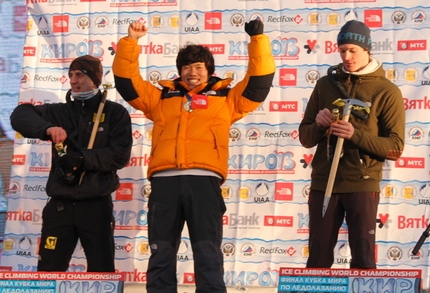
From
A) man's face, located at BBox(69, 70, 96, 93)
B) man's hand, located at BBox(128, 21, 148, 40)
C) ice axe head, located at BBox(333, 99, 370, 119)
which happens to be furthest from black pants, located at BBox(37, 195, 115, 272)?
ice axe head, located at BBox(333, 99, 370, 119)

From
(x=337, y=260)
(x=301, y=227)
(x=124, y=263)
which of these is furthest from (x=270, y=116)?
(x=124, y=263)

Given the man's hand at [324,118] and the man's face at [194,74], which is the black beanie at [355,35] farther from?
the man's face at [194,74]

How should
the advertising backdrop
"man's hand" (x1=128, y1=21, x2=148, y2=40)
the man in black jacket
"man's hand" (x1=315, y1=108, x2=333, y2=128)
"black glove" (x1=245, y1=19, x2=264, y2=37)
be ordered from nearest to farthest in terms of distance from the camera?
"man's hand" (x1=315, y1=108, x2=333, y2=128) → "black glove" (x1=245, y1=19, x2=264, y2=37) → "man's hand" (x1=128, y1=21, x2=148, y2=40) → the man in black jacket → the advertising backdrop

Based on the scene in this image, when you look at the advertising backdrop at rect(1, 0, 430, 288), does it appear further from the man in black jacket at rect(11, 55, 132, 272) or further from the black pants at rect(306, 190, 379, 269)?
the black pants at rect(306, 190, 379, 269)

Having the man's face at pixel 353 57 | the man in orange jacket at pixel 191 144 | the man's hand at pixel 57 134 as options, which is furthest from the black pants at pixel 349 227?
the man's hand at pixel 57 134

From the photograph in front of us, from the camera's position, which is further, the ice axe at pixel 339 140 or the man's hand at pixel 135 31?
the man's hand at pixel 135 31

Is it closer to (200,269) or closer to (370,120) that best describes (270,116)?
(370,120)

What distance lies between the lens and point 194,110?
391 centimetres

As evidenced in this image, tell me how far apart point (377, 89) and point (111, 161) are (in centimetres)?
164

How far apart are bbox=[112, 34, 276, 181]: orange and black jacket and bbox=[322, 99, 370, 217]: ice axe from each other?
48 centimetres

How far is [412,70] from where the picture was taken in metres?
5.39

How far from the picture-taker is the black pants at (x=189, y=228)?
361 centimetres

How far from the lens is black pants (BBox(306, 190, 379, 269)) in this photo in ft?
12.1

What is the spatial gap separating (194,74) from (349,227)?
4.11 feet
